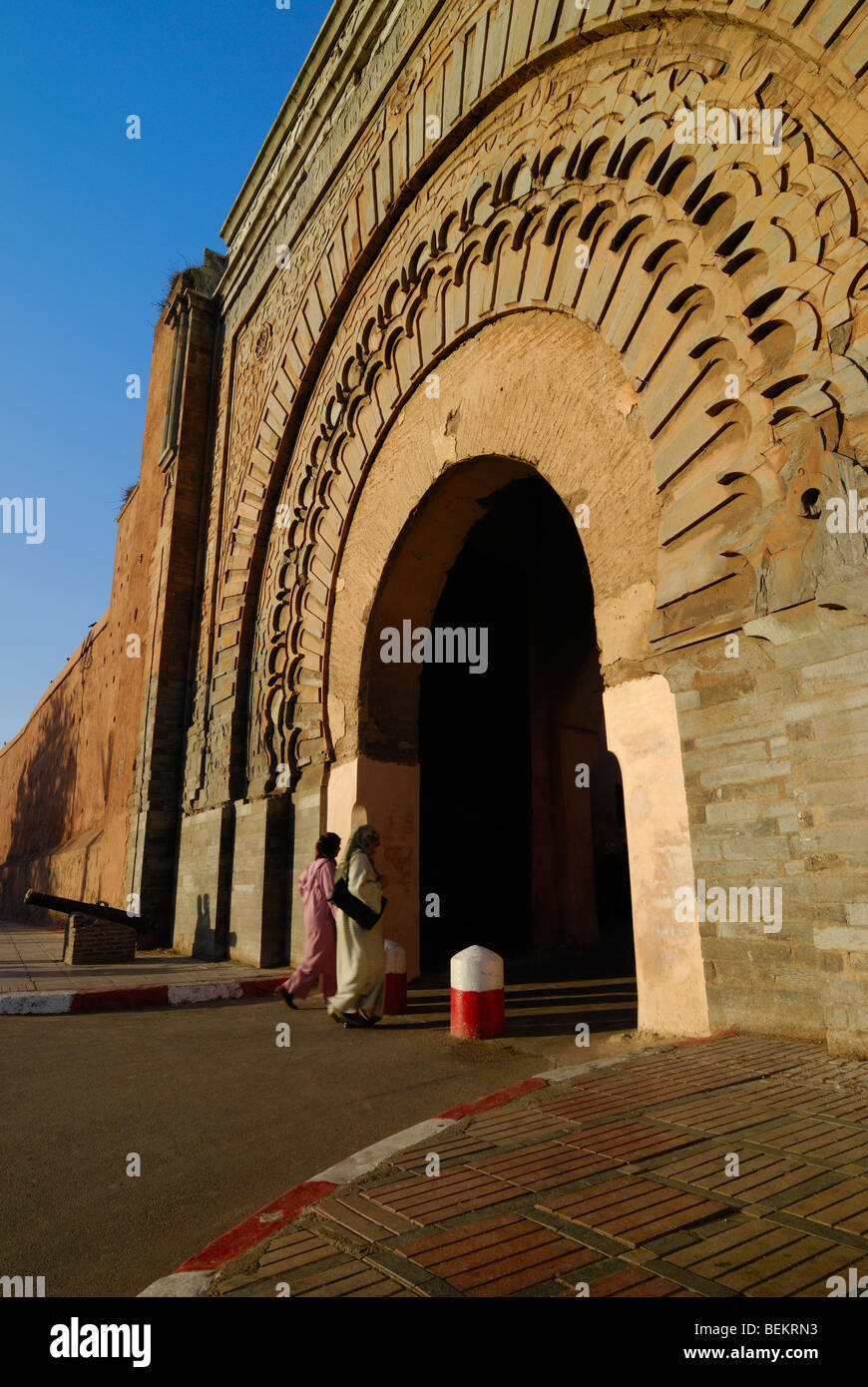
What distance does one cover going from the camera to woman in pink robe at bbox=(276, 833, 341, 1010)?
570 centimetres

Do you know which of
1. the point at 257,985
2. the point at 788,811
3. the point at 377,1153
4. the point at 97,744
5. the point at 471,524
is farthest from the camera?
the point at 97,744

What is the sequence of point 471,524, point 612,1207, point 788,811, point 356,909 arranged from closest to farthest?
1. point 612,1207
2. point 788,811
3. point 356,909
4. point 471,524

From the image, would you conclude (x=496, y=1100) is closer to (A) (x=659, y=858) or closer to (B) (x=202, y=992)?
(A) (x=659, y=858)

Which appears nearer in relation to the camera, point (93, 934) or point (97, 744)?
point (93, 934)

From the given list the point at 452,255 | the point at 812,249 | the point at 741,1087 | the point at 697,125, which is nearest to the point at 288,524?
the point at 452,255

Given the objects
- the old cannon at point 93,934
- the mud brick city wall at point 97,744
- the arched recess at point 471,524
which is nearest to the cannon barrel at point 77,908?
the old cannon at point 93,934

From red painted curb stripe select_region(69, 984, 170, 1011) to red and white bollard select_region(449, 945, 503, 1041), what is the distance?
2.77 m

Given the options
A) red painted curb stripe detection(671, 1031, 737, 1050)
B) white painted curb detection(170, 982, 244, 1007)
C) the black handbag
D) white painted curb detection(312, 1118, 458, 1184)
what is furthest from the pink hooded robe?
white painted curb detection(312, 1118, 458, 1184)

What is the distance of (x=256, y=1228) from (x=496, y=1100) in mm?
1105

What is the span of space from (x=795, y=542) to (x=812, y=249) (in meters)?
1.24

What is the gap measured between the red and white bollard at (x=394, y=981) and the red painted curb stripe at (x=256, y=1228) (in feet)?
11.2

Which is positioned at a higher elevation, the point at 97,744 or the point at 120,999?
the point at 97,744

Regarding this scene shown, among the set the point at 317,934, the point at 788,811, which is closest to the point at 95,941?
the point at 317,934

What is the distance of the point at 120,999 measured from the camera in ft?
19.2
